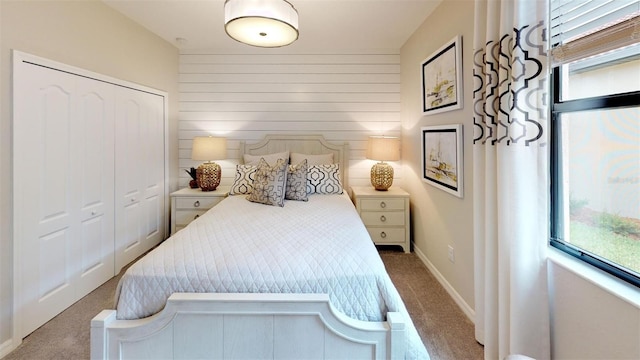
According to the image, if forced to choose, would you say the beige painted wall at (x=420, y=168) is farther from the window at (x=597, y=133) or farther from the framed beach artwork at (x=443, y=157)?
the window at (x=597, y=133)

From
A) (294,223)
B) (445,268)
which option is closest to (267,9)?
(294,223)

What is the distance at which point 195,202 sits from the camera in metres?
3.47

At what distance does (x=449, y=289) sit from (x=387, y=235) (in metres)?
1.01

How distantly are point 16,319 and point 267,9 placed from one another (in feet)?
8.23

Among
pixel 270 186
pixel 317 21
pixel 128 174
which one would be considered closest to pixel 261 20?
pixel 317 21

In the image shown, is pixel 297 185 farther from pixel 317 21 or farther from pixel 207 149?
pixel 317 21

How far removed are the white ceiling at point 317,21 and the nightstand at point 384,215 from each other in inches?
71.4

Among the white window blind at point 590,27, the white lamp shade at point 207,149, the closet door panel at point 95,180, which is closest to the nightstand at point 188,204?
the white lamp shade at point 207,149

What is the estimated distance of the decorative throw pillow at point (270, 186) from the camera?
280cm

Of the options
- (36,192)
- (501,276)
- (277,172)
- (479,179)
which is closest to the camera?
(501,276)

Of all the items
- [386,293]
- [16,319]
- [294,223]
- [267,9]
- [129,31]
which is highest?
[129,31]

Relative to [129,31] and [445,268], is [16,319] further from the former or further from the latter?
[445,268]

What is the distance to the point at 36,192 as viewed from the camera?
2.04 meters

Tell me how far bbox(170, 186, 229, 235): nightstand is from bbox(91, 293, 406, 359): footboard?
2128 mm
